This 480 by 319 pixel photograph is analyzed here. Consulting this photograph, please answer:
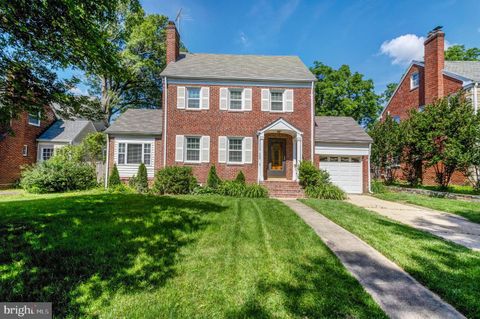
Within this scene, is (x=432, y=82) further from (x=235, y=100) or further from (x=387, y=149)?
(x=235, y=100)

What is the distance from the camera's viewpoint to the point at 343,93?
2855 centimetres

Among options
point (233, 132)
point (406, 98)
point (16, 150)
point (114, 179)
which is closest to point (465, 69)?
point (406, 98)

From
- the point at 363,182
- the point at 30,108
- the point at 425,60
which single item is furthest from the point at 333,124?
the point at 30,108

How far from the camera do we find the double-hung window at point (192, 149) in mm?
13414

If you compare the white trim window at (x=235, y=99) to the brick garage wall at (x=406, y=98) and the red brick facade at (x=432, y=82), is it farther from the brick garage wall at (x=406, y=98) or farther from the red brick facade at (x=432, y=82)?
the brick garage wall at (x=406, y=98)

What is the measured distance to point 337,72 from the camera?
2875 cm

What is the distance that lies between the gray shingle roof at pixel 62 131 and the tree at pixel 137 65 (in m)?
2.36

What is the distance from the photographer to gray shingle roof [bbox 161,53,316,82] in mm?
13484

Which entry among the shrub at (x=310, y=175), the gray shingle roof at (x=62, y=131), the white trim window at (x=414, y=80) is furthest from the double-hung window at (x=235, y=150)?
the white trim window at (x=414, y=80)

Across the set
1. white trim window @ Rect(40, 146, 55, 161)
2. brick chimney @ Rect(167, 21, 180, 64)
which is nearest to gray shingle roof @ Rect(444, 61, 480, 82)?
brick chimney @ Rect(167, 21, 180, 64)

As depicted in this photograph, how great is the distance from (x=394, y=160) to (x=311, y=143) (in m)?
6.56

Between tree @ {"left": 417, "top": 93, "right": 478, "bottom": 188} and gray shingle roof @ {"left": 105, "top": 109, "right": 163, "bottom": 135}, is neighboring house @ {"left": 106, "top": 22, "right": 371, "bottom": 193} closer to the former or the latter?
gray shingle roof @ {"left": 105, "top": 109, "right": 163, "bottom": 135}

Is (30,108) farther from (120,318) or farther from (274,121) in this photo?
(274,121)

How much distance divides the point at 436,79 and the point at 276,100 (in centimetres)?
1121
